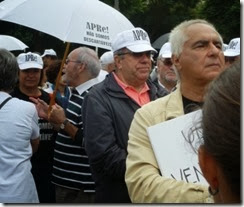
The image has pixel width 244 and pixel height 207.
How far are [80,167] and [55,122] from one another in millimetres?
444

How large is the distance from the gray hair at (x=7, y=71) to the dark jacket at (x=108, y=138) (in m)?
0.55

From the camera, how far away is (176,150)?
2174 millimetres

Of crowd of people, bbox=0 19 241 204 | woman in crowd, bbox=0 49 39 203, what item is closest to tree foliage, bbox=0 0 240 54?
crowd of people, bbox=0 19 241 204

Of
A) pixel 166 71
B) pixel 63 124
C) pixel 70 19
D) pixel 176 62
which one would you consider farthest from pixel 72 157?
pixel 166 71

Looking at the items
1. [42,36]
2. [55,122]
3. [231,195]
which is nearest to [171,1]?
[42,36]

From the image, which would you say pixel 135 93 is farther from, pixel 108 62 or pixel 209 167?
pixel 108 62

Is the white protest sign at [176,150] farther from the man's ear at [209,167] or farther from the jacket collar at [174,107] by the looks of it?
the man's ear at [209,167]

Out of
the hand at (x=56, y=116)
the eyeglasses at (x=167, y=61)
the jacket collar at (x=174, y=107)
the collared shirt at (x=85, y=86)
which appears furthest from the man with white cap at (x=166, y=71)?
the jacket collar at (x=174, y=107)

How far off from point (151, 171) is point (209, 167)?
2.98 feet

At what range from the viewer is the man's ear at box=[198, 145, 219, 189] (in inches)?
49.7

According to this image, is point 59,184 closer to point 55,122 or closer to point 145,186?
point 55,122

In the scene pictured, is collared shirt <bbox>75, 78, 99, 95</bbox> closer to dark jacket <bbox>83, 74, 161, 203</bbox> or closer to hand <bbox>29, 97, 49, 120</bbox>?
hand <bbox>29, 97, 49, 120</bbox>

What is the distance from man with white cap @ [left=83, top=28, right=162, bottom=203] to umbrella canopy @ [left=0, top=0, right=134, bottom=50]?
0.93 m

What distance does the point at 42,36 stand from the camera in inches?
995
